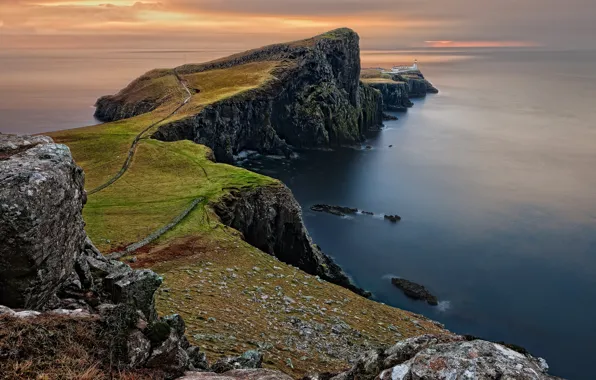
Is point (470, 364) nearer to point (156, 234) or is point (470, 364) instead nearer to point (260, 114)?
point (156, 234)

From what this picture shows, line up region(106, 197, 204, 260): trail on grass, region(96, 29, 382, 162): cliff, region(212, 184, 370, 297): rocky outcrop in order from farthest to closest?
1. region(96, 29, 382, 162): cliff
2. region(212, 184, 370, 297): rocky outcrop
3. region(106, 197, 204, 260): trail on grass

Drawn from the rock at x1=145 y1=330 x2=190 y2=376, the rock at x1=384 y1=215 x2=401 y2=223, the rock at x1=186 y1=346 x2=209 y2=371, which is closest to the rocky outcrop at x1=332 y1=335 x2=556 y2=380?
the rock at x1=145 y1=330 x2=190 y2=376

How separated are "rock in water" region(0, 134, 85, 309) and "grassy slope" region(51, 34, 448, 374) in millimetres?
→ 10884

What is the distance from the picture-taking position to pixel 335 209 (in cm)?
11175

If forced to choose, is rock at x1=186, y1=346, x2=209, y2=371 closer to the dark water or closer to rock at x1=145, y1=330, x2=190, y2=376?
rock at x1=145, y1=330, x2=190, y2=376

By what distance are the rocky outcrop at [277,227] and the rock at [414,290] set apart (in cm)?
728

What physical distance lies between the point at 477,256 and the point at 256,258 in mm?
53721

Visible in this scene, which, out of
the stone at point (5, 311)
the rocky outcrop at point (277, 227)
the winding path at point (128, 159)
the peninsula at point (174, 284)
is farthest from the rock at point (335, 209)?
the stone at point (5, 311)

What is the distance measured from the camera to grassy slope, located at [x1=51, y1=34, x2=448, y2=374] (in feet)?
105

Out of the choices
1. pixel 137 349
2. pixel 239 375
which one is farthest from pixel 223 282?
pixel 137 349

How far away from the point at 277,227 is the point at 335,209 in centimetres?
4069

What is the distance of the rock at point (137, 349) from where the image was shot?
49.8 ft

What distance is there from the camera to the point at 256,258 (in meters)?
50.0

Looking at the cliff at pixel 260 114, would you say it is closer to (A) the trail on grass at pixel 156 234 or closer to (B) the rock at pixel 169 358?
(A) the trail on grass at pixel 156 234
